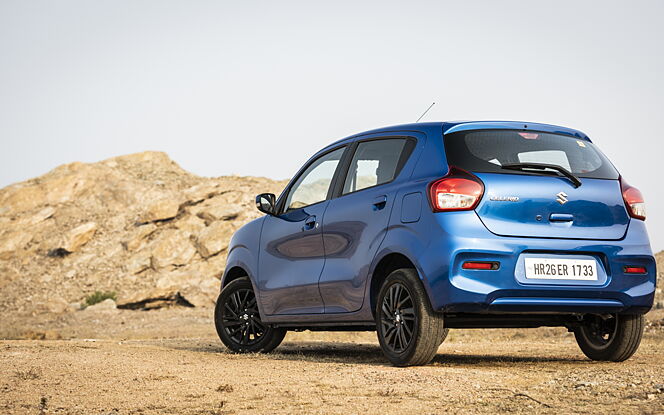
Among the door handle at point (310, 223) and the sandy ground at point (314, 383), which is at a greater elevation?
the door handle at point (310, 223)

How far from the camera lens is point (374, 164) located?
23.4ft

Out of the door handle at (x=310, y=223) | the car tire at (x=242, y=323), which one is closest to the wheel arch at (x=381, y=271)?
the door handle at (x=310, y=223)

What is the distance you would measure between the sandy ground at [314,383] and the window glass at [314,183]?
1434 millimetres

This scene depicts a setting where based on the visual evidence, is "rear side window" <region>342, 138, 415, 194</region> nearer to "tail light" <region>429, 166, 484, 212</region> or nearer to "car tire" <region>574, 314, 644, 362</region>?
"tail light" <region>429, 166, 484, 212</region>

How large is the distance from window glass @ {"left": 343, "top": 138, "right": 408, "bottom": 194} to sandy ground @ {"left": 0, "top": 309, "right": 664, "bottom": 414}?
1474mm

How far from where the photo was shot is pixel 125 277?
89.3 ft

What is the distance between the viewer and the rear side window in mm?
6693

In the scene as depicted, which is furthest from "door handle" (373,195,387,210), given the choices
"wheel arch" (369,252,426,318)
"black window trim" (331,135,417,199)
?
"wheel arch" (369,252,426,318)

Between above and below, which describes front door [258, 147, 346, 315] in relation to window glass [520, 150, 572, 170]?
below

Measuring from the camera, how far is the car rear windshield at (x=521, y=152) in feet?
20.1

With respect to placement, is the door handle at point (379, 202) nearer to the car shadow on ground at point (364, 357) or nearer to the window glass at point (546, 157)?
the window glass at point (546, 157)

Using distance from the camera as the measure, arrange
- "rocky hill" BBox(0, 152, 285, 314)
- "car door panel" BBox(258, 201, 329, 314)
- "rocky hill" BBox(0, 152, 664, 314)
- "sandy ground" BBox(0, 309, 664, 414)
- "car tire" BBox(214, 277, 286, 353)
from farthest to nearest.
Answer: "rocky hill" BBox(0, 152, 285, 314)
"rocky hill" BBox(0, 152, 664, 314)
"car tire" BBox(214, 277, 286, 353)
"car door panel" BBox(258, 201, 329, 314)
"sandy ground" BBox(0, 309, 664, 414)

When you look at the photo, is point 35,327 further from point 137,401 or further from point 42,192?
point 137,401

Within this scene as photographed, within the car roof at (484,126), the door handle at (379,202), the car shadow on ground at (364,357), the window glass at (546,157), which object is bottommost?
the car shadow on ground at (364,357)
